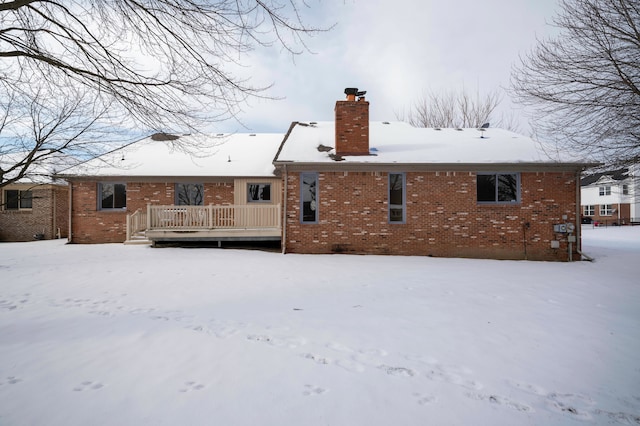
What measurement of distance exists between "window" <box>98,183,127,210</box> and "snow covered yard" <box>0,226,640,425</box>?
8209 millimetres

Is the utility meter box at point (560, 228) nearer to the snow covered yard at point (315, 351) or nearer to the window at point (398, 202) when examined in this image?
the snow covered yard at point (315, 351)

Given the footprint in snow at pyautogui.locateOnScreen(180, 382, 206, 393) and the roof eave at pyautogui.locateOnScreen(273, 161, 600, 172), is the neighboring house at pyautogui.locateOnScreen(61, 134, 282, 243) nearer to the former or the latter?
the roof eave at pyautogui.locateOnScreen(273, 161, 600, 172)

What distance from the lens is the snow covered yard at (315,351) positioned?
8.73 ft

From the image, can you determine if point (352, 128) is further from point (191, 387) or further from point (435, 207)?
point (191, 387)

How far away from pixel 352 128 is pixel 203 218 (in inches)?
265

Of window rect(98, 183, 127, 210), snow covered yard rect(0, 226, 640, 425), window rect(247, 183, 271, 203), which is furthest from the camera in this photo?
window rect(98, 183, 127, 210)

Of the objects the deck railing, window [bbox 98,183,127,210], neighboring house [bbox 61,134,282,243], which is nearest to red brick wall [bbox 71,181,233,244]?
neighboring house [bbox 61,134,282,243]

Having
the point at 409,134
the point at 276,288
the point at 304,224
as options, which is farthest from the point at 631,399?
the point at 409,134

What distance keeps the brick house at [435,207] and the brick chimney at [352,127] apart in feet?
2.28

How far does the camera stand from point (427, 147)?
12773 mm

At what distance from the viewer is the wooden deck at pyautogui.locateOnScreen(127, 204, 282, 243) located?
12.1 metres

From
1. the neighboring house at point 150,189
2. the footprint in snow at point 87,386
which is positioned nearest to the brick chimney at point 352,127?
the neighboring house at point 150,189

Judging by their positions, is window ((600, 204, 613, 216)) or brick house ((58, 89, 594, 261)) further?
window ((600, 204, 613, 216))

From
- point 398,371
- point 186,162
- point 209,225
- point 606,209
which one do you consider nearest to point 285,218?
point 209,225
